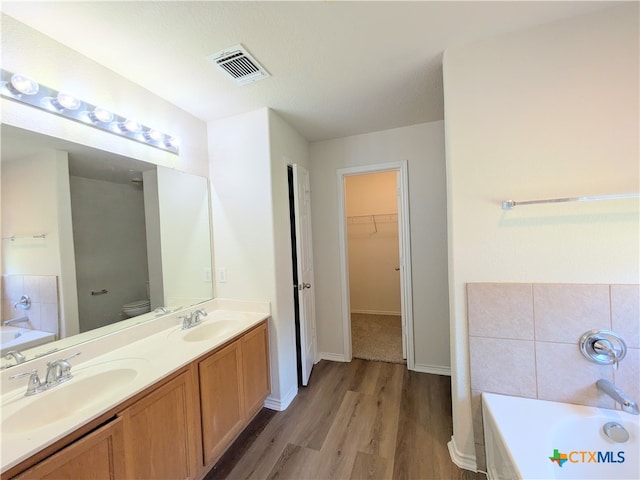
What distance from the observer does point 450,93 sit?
1435 mm

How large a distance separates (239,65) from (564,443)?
8.53ft

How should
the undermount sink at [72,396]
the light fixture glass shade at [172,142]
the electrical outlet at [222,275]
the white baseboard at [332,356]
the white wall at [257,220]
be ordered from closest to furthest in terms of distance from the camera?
the undermount sink at [72,396] < the light fixture glass shade at [172,142] < the white wall at [257,220] < the electrical outlet at [222,275] < the white baseboard at [332,356]

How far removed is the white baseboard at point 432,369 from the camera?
246cm

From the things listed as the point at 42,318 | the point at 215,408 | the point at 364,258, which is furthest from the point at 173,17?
the point at 364,258

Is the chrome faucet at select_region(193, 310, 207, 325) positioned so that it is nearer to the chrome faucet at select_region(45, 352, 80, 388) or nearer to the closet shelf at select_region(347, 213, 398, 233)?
the chrome faucet at select_region(45, 352, 80, 388)

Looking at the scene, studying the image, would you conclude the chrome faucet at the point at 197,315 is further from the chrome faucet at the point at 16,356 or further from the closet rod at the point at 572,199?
the closet rod at the point at 572,199

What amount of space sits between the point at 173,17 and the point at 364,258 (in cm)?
380

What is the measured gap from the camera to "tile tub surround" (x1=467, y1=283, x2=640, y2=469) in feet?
4.00

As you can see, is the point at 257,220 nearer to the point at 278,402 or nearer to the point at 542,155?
the point at 278,402

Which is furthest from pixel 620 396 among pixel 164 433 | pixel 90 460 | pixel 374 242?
pixel 374 242

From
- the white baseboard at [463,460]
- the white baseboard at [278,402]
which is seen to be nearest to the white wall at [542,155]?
the white baseboard at [463,460]

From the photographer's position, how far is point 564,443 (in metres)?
1.18

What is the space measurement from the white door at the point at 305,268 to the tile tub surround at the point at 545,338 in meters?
1.39

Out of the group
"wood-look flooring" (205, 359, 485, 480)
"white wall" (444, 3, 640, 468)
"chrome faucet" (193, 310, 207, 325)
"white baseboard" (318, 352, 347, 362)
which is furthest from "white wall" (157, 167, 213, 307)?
"white wall" (444, 3, 640, 468)
